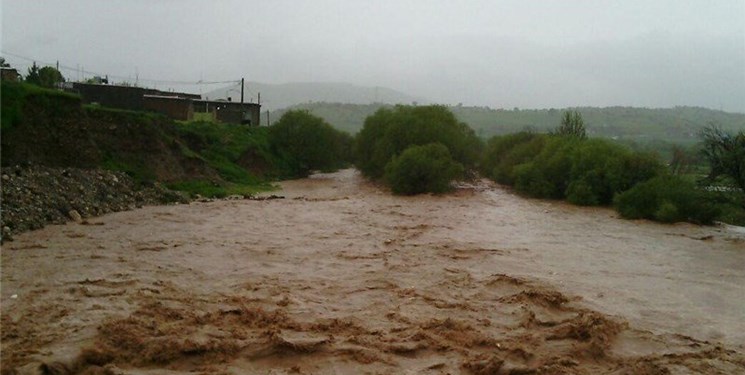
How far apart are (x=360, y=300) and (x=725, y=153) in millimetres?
18499

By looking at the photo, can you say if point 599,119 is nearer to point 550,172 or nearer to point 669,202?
point 550,172

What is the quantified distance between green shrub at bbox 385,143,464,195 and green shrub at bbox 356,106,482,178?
3.18 metres

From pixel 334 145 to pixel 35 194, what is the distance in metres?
34.0

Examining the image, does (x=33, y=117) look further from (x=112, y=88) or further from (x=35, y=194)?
(x=112, y=88)

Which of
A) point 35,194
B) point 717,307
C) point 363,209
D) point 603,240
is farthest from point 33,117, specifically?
point 717,307

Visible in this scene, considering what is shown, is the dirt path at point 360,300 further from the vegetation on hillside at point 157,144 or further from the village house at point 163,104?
the village house at point 163,104

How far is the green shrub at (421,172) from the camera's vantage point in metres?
34.7

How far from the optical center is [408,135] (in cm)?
3947

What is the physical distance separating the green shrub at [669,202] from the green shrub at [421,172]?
10671mm

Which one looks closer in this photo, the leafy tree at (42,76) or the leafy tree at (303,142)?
the leafy tree at (42,76)

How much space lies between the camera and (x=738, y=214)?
23.8m

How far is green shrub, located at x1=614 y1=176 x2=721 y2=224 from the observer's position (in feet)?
78.6

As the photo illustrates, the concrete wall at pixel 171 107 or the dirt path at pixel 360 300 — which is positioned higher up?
the concrete wall at pixel 171 107

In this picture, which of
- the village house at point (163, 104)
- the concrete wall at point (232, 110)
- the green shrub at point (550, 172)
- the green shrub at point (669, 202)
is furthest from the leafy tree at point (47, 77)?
the green shrub at point (669, 202)
